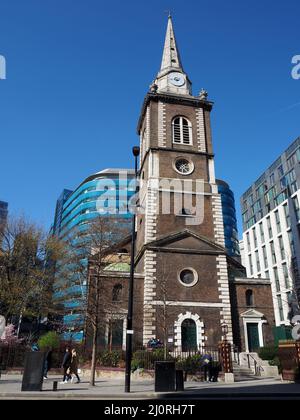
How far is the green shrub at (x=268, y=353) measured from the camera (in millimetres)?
24062

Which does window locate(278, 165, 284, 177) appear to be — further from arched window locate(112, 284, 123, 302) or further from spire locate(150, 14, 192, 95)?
arched window locate(112, 284, 123, 302)

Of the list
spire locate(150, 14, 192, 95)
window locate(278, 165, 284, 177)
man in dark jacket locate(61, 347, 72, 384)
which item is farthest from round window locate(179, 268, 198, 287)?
window locate(278, 165, 284, 177)

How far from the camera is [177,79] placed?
3888cm

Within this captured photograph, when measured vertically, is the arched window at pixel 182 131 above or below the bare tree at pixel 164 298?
above

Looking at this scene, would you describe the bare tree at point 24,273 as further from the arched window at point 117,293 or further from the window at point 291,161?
the window at point 291,161

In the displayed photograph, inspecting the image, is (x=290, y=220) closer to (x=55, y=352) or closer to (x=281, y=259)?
(x=281, y=259)

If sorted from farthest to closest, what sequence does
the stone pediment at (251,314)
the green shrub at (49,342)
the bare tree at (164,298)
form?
the stone pediment at (251,314), the green shrub at (49,342), the bare tree at (164,298)

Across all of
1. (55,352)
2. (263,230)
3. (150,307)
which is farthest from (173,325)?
(263,230)

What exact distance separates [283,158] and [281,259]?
17.2m

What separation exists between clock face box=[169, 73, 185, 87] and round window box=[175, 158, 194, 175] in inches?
424

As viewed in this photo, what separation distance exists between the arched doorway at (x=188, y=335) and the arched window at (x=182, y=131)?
17.1 metres

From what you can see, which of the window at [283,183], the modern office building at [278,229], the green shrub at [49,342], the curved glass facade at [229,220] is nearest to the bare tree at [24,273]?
the green shrub at [49,342]

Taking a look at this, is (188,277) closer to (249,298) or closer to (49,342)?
(249,298)
